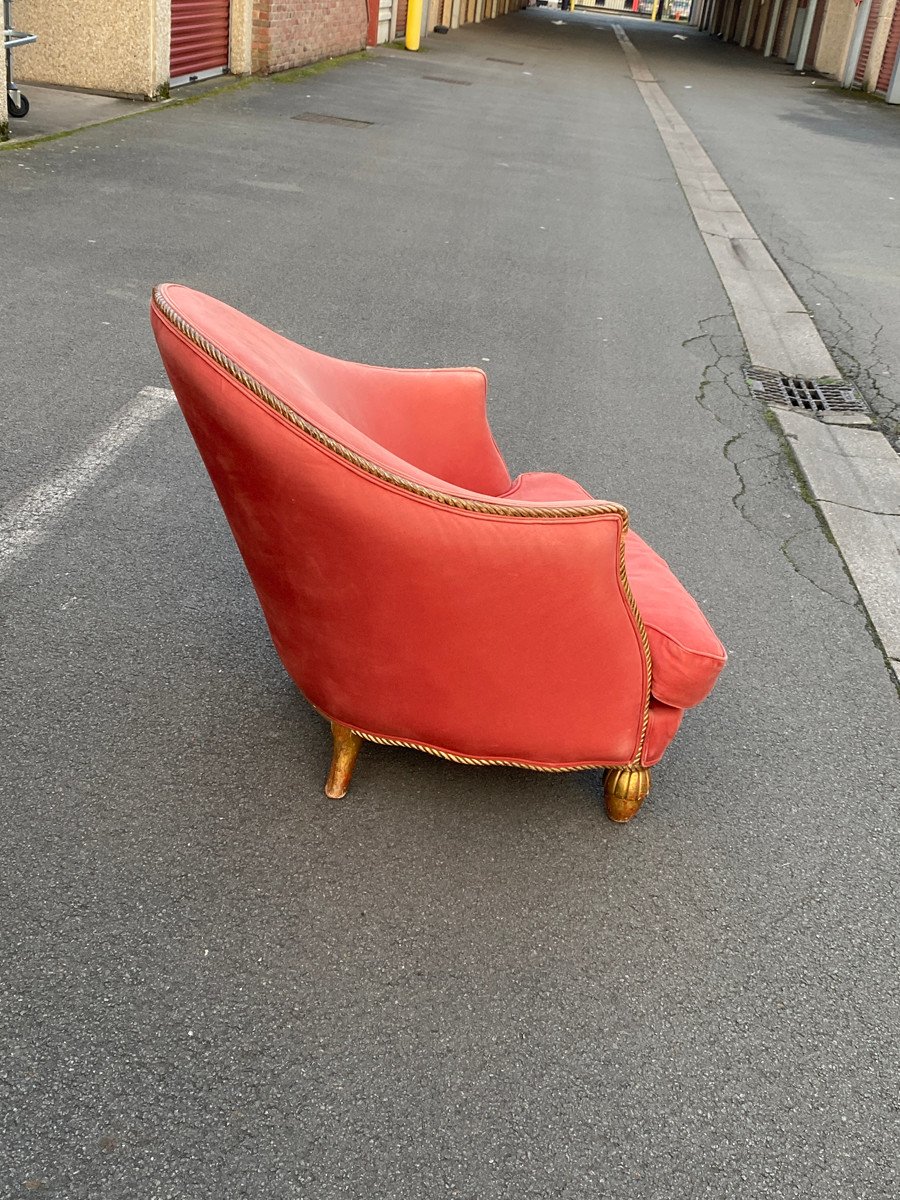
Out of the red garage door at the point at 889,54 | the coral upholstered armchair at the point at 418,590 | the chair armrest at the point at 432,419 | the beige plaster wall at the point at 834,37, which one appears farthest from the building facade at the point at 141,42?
the beige plaster wall at the point at 834,37

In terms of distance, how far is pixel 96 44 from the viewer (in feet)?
40.1

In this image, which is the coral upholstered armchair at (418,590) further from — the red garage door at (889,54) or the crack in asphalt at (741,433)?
the red garage door at (889,54)

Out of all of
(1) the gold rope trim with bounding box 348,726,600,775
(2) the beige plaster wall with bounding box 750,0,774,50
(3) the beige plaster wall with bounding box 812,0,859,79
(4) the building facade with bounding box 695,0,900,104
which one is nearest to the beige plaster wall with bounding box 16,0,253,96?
(1) the gold rope trim with bounding box 348,726,600,775

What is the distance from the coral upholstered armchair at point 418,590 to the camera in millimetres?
2340

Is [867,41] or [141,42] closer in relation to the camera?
[141,42]

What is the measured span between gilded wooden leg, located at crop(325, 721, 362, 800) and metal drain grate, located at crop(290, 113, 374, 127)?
A: 36.4ft

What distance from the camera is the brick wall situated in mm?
15109

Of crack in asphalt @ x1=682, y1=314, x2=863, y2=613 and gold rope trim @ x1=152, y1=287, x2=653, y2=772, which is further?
crack in asphalt @ x1=682, y1=314, x2=863, y2=613

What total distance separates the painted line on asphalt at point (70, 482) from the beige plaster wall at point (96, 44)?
8.58 metres

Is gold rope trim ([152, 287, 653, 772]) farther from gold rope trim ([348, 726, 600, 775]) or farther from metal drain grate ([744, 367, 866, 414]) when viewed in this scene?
metal drain grate ([744, 367, 866, 414])

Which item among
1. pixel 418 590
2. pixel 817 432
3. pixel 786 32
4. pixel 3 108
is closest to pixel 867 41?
pixel 786 32

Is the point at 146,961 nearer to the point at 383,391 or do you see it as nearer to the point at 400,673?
the point at 400,673

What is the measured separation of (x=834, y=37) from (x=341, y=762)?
30219mm

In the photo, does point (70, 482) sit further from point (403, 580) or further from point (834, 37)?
point (834, 37)
